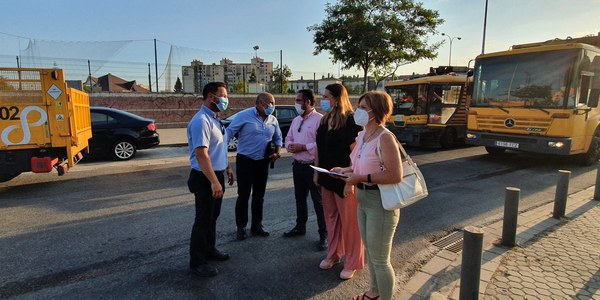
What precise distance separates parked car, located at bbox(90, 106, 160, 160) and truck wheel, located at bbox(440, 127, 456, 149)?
9.61m

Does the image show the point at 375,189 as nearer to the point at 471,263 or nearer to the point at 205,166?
the point at 471,263

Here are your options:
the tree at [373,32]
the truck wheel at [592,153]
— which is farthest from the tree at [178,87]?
the truck wheel at [592,153]

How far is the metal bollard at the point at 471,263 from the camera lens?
2574 mm

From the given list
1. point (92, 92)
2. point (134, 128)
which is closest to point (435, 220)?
point (134, 128)

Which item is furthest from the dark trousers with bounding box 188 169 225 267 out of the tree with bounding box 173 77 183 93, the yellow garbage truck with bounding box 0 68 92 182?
the tree with bounding box 173 77 183 93

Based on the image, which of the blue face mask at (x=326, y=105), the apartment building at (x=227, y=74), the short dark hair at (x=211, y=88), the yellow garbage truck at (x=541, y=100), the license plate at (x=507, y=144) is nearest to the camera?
the short dark hair at (x=211, y=88)

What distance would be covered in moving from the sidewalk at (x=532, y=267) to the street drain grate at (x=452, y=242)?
0.07 metres

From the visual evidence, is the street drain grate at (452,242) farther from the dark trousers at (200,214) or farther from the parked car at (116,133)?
the parked car at (116,133)

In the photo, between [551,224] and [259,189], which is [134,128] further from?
[551,224]

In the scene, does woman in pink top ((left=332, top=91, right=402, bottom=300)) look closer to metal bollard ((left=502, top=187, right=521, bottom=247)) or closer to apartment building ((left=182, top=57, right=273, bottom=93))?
metal bollard ((left=502, top=187, right=521, bottom=247))

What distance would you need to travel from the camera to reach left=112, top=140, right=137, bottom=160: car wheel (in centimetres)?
961

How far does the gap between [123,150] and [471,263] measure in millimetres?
9482

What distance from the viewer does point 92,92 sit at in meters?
15.8

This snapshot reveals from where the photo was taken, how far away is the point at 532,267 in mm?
3486
